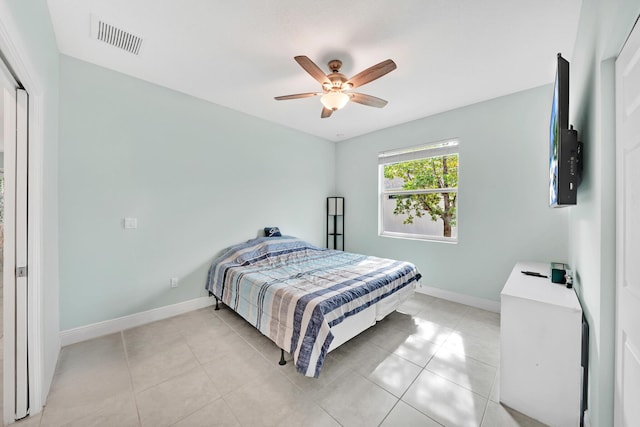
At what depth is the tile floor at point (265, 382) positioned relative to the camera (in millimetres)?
1447

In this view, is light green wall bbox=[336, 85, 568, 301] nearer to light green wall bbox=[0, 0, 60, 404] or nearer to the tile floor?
the tile floor

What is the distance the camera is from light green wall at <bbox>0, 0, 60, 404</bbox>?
4.02ft

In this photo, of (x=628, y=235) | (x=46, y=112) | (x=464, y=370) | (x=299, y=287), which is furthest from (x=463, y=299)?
(x=46, y=112)

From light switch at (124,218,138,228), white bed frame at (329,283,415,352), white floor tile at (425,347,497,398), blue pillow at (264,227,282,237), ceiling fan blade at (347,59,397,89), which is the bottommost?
white floor tile at (425,347,497,398)

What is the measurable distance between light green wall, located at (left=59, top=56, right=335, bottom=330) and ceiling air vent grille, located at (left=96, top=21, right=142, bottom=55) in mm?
523

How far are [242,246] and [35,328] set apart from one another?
6.25 feet

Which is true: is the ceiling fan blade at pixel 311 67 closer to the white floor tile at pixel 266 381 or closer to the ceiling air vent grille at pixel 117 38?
the ceiling air vent grille at pixel 117 38

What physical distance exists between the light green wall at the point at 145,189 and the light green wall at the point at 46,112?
22 centimetres

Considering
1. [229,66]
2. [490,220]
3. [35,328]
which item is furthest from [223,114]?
[490,220]

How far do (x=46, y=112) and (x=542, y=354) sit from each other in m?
3.60

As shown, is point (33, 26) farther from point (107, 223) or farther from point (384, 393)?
point (384, 393)

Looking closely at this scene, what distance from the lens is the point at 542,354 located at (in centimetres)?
143

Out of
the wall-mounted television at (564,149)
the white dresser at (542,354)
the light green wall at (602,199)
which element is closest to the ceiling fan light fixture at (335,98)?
the wall-mounted television at (564,149)

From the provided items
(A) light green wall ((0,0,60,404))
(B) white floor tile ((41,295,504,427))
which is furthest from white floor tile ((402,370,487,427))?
(A) light green wall ((0,0,60,404))
